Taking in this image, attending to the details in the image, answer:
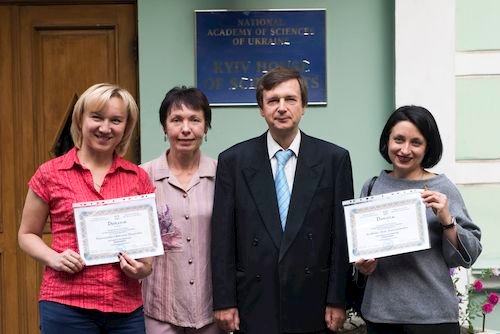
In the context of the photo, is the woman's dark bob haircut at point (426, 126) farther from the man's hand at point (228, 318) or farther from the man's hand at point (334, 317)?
the man's hand at point (228, 318)

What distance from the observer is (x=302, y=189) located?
3010 millimetres

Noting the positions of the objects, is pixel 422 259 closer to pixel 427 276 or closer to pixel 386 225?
pixel 427 276

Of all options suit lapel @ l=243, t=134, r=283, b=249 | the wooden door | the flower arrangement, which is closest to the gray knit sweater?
suit lapel @ l=243, t=134, r=283, b=249

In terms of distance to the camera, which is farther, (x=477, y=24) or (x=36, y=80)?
(x=36, y=80)

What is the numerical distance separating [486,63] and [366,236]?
2185 mm

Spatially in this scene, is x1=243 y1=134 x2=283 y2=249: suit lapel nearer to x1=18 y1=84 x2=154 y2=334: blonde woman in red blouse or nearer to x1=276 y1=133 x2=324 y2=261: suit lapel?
x1=276 y1=133 x2=324 y2=261: suit lapel

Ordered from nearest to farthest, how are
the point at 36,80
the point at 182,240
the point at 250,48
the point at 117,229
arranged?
the point at 117,229
the point at 182,240
the point at 250,48
the point at 36,80

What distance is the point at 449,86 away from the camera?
4523 mm

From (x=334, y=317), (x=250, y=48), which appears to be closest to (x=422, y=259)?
(x=334, y=317)

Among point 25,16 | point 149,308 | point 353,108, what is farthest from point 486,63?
point 25,16

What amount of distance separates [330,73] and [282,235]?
1.91m

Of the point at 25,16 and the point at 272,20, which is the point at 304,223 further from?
the point at 25,16

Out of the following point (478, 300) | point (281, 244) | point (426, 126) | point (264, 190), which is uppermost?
point (426, 126)

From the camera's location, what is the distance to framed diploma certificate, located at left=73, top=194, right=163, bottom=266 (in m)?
2.77
